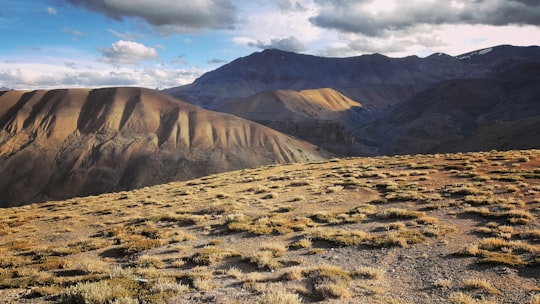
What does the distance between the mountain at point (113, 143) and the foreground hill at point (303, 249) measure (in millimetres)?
111623

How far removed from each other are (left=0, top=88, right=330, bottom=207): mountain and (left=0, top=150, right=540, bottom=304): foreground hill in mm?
111623

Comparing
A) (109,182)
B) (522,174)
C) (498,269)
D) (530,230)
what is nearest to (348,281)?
(498,269)

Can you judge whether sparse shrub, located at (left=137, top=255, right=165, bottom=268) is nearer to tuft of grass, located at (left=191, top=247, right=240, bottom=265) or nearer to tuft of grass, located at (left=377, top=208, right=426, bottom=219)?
tuft of grass, located at (left=191, top=247, right=240, bottom=265)

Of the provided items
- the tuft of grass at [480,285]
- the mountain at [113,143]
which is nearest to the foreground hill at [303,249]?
the tuft of grass at [480,285]

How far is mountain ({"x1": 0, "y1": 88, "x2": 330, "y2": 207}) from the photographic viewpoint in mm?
130000

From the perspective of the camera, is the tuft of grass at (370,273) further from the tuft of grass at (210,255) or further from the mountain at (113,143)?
the mountain at (113,143)

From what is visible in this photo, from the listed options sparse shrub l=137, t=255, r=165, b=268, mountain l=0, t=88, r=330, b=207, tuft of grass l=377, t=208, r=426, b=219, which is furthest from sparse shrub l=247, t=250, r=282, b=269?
mountain l=0, t=88, r=330, b=207

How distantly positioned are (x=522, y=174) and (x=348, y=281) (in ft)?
75.5

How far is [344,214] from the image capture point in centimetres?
1995

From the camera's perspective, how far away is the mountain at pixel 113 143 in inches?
5118

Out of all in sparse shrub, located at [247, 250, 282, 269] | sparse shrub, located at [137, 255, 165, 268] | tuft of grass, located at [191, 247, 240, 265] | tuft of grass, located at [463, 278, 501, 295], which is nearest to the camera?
tuft of grass, located at [463, 278, 501, 295]

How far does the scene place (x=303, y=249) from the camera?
1456 centimetres

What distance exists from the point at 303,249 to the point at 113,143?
146 metres

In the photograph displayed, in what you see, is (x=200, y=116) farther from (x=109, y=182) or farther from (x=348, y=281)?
(x=348, y=281)
